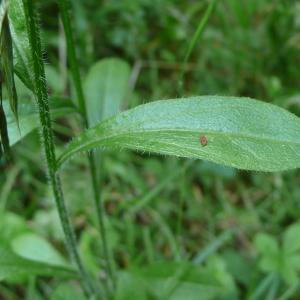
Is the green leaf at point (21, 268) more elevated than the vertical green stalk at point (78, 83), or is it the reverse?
the vertical green stalk at point (78, 83)

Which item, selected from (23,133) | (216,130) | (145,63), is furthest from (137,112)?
(145,63)

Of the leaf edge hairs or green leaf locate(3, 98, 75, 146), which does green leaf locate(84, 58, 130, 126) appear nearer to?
green leaf locate(3, 98, 75, 146)

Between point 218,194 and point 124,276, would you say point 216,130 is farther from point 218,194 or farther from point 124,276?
point 218,194

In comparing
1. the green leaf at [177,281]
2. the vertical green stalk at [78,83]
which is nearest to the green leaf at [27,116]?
the vertical green stalk at [78,83]

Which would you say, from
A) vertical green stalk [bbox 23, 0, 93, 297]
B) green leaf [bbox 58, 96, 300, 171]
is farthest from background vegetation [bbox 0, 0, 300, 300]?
green leaf [bbox 58, 96, 300, 171]

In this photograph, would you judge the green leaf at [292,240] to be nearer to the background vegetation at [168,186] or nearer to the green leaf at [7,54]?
the background vegetation at [168,186]

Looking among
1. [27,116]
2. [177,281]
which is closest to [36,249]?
[177,281]
